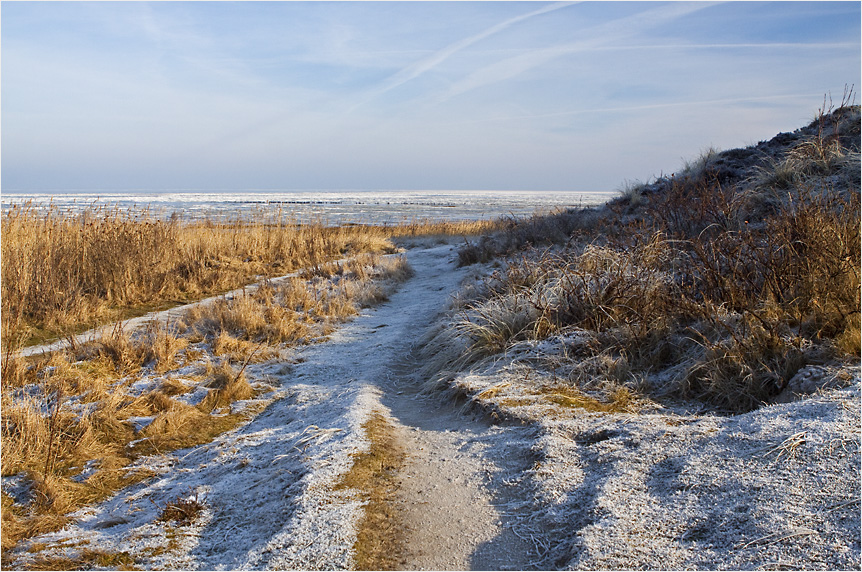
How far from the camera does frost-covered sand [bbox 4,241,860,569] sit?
7.70ft

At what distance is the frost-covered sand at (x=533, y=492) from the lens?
2.35m

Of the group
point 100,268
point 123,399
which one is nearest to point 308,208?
point 100,268

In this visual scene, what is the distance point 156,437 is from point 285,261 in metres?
10.7

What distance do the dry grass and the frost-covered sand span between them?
0.06 meters

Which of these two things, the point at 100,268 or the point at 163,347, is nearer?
the point at 163,347

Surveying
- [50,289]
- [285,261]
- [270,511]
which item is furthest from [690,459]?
[285,261]

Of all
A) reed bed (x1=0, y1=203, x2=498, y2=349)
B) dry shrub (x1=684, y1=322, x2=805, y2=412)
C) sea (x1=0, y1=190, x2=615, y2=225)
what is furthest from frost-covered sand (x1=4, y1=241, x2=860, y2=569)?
sea (x1=0, y1=190, x2=615, y2=225)

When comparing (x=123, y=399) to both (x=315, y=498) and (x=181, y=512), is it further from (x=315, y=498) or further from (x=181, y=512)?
(x=315, y=498)

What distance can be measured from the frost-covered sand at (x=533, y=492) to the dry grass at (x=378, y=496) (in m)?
0.06

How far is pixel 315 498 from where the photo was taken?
2973 mm

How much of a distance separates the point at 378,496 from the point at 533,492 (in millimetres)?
805

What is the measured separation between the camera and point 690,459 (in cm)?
293

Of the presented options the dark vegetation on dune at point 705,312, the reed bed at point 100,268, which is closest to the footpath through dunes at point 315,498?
the dark vegetation on dune at point 705,312

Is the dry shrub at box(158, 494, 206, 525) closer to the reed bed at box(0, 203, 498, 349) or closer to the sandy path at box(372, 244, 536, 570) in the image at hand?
the sandy path at box(372, 244, 536, 570)
